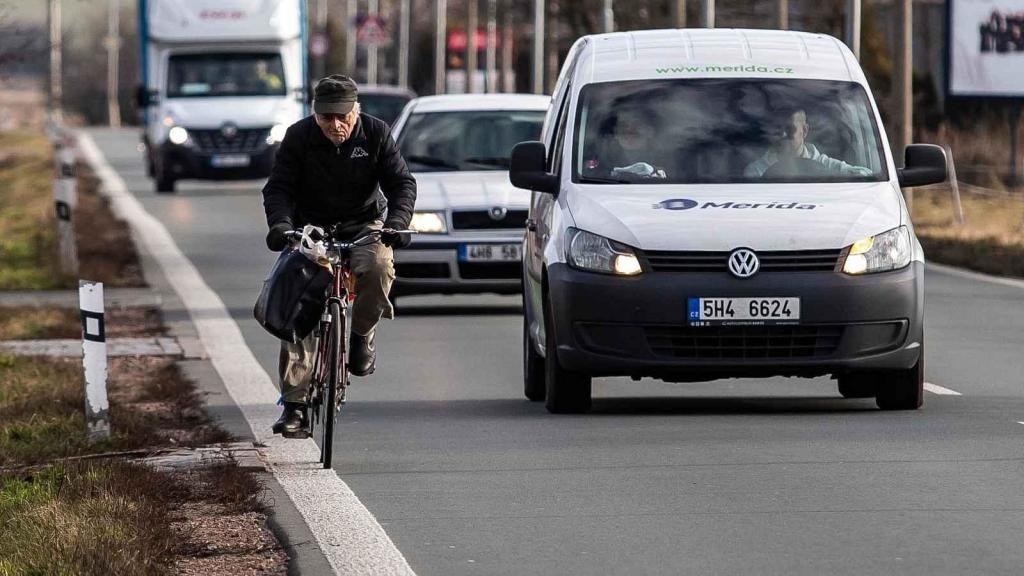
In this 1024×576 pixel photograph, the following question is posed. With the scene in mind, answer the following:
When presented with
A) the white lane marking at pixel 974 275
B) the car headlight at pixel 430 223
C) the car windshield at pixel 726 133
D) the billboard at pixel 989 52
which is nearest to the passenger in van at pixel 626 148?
the car windshield at pixel 726 133

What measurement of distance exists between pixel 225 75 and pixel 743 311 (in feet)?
89.7

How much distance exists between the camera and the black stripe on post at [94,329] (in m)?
10.4

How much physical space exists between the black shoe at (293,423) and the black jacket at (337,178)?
2.42ft

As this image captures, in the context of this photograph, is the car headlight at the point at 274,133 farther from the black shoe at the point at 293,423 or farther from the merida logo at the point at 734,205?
the black shoe at the point at 293,423

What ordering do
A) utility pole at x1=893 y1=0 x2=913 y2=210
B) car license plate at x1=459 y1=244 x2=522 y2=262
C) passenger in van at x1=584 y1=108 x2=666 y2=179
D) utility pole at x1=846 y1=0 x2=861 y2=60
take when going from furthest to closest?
utility pole at x1=846 y1=0 x2=861 y2=60 → utility pole at x1=893 y1=0 x2=913 y2=210 → car license plate at x1=459 y1=244 x2=522 y2=262 → passenger in van at x1=584 y1=108 x2=666 y2=179

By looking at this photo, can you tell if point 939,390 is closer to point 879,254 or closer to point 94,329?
point 879,254

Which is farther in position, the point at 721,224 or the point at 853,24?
the point at 853,24

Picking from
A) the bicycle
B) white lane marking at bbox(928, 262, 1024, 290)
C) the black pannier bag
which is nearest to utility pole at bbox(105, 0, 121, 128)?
white lane marking at bbox(928, 262, 1024, 290)

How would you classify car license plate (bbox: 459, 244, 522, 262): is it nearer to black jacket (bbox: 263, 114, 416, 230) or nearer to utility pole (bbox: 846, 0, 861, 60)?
black jacket (bbox: 263, 114, 416, 230)

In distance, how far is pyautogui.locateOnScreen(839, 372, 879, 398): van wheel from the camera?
449 inches

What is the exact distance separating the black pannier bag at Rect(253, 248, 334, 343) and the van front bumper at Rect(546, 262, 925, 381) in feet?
5.29

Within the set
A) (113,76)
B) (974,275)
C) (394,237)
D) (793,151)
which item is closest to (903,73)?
(974,275)

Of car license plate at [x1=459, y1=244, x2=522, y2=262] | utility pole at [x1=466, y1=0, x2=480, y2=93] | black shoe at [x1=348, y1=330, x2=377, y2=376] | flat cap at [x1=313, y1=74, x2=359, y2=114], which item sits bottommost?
utility pole at [x1=466, y1=0, x2=480, y2=93]

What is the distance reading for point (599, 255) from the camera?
10.8 metres
